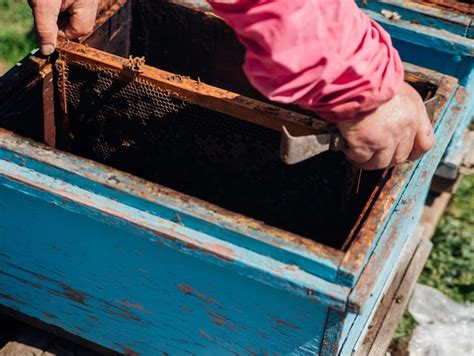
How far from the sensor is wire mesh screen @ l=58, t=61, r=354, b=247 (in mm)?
2533

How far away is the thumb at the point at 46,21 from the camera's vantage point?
2.27 meters

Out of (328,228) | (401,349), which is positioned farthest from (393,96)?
(401,349)

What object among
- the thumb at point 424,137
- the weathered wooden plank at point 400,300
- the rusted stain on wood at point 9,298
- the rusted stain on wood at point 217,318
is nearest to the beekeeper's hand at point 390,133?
the thumb at point 424,137

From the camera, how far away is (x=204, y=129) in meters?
2.60

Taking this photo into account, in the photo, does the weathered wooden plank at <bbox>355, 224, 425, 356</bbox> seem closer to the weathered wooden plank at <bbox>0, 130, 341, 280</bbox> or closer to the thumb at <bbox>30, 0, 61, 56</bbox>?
the weathered wooden plank at <bbox>0, 130, 341, 280</bbox>

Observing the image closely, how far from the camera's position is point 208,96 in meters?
→ 2.41

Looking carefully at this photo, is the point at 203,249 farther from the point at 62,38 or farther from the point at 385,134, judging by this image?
the point at 62,38

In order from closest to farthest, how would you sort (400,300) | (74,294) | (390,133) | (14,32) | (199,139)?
(390,133), (74,294), (199,139), (400,300), (14,32)

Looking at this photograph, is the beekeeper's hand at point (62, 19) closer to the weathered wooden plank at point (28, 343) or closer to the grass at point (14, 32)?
the weathered wooden plank at point (28, 343)

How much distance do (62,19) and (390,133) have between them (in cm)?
122

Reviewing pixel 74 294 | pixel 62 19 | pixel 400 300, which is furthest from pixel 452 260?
pixel 62 19

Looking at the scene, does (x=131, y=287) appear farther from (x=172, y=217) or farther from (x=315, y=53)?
(x=315, y=53)

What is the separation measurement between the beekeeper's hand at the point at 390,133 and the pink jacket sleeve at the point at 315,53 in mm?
72

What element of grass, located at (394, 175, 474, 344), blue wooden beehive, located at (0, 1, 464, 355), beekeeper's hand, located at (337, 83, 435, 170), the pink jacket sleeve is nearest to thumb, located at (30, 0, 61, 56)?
blue wooden beehive, located at (0, 1, 464, 355)
